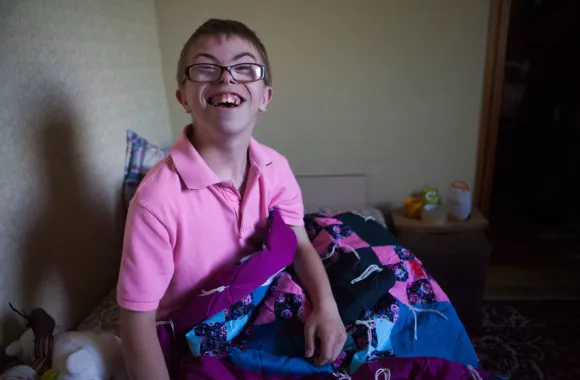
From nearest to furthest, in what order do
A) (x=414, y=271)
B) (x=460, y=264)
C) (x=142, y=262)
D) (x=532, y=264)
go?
(x=142, y=262)
(x=414, y=271)
(x=460, y=264)
(x=532, y=264)

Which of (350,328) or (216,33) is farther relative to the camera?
(350,328)

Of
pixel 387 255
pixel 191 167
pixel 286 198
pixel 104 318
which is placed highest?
pixel 191 167

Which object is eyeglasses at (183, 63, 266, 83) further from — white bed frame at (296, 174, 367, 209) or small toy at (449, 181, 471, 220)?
small toy at (449, 181, 471, 220)

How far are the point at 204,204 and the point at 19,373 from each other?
506mm

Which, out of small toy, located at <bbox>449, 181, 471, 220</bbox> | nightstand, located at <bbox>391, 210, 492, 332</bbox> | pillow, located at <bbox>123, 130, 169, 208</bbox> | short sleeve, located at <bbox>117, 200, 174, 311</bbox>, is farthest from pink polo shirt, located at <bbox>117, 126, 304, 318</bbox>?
small toy, located at <bbox>449, 181, 471, 220</bbox>

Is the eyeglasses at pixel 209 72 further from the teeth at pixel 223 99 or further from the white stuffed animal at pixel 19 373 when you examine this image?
the white stuffed animal at pixel 19 373

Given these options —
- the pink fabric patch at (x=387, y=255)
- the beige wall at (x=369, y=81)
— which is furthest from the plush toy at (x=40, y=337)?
the beige wall at (x=369, y=81)

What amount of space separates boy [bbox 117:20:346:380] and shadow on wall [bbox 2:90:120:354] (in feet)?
1.13

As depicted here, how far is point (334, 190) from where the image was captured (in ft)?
7.00

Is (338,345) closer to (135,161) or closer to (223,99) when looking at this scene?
(223,99)

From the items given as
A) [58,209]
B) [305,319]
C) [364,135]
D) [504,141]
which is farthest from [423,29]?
[58,209]

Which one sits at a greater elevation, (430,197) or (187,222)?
(187,222)

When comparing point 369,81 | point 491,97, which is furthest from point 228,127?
point 491,97

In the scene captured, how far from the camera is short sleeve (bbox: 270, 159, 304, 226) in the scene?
1.11m
